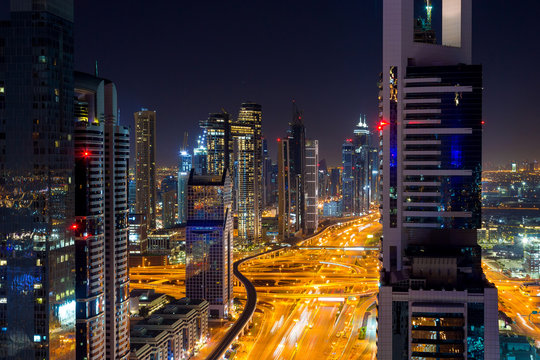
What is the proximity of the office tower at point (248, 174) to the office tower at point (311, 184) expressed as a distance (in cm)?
756

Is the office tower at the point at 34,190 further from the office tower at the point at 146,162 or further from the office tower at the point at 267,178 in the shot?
the office tower at the point at 267,178

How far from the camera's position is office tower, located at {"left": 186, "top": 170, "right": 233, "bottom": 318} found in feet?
129

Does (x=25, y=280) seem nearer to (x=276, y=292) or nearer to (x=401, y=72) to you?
(x=401, y=72)

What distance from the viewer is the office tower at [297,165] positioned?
258ft

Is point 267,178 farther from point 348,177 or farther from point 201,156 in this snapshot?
point 201,156

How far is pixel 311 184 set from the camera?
277 ft

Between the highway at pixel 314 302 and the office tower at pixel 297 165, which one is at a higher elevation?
the office tower at pixel 297 165

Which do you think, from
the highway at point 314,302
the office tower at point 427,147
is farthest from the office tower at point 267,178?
the office tower at point 427,147

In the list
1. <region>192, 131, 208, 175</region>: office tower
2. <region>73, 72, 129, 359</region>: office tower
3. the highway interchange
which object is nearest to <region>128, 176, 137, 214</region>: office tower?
<region>192, 131, 208, 175</region>: office tower

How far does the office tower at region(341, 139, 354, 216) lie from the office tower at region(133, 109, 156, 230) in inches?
1619

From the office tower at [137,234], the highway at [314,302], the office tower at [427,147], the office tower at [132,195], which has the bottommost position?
the highway at [314,302]

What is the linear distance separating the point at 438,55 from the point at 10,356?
16299 millimetres

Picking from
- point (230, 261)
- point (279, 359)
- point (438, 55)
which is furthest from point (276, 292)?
point (438, 55)

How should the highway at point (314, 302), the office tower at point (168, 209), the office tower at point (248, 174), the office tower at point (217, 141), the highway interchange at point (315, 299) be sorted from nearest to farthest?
the highway at point (314, 302) → the highway interchange at point (315, 299) → the office tower at point (248, 174) → the office tower at point (217, 141) → the office tower at point (168, 209)
